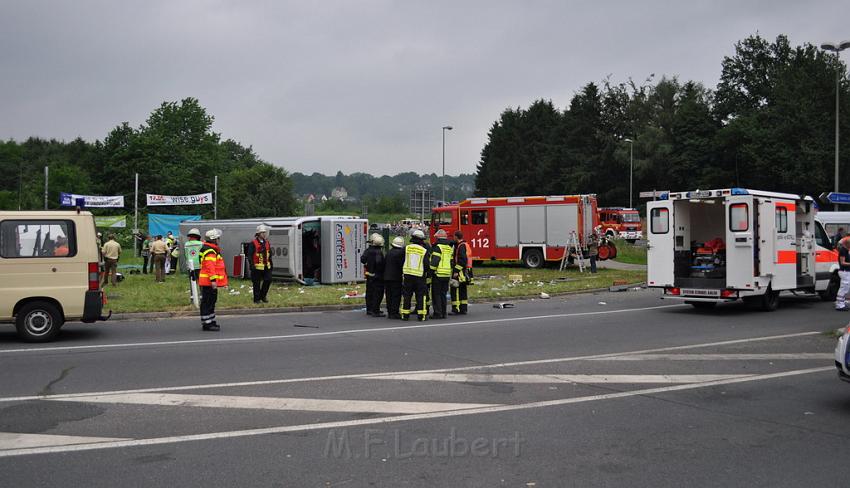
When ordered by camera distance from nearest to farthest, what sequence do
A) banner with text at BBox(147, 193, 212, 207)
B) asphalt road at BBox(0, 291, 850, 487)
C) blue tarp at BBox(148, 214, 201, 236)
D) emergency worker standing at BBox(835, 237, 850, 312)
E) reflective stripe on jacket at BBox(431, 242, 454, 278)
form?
1. asphalt road at BBox(0, 291, 850, 487)
2. reflective stripe on jacket at BBox(431, 242, 454, 278)
3. emergency worker standing at BBox(835, 237, 850, 312)
4. blue tarp at BBox(148, 214, 201, 236)
5. banner with text at BBox(147, 193, 212, 207)

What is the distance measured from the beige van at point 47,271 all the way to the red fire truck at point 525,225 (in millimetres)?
18864

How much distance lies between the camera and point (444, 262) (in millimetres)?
14234

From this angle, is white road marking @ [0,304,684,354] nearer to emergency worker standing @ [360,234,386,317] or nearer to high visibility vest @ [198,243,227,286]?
high visibility vest @ [198,243,227,286]

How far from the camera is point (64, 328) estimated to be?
41.1 feet

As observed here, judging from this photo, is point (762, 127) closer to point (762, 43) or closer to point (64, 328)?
point (762, 43)

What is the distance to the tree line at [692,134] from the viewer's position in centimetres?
5128

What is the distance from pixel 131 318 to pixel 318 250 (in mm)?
8134

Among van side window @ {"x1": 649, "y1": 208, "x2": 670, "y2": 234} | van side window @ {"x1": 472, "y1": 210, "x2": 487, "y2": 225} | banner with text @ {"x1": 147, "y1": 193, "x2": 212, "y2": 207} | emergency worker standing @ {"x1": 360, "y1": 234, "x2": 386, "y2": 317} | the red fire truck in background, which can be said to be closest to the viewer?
emergency worker standing @ {"x1": 360, "y1": 234, "x2": 386, "y2": 317}

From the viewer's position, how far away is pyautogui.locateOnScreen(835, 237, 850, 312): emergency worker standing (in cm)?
1517

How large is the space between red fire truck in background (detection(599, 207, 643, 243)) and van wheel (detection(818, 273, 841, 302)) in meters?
32.2

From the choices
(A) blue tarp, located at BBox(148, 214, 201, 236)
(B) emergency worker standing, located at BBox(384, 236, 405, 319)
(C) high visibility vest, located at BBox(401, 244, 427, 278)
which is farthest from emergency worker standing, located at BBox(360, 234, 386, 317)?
(A) blue tarp, located at BBox(148, 214, 201, 236)

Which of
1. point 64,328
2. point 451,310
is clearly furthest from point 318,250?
point 64,328

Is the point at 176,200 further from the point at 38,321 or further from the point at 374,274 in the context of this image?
the point at 38,321

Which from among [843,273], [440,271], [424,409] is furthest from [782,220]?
[424,409]
